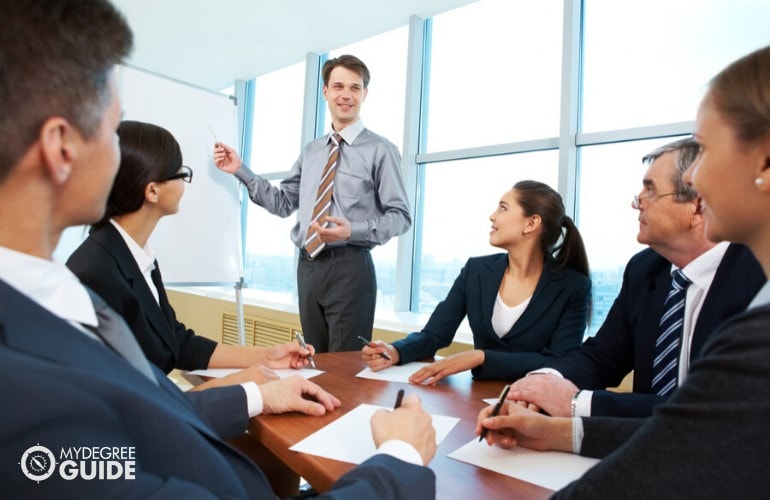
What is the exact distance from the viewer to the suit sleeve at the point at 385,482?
63 centimetres

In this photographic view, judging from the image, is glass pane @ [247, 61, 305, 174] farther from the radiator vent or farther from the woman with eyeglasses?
the woman with eyeglasses

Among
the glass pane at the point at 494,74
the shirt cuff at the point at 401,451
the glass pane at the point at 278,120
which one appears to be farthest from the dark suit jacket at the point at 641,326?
the glass pane at the point at 278,120

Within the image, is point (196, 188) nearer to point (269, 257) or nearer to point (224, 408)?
point (224, 408)

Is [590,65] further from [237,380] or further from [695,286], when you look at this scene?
[237,380]

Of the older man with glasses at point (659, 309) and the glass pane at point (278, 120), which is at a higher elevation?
the glass pane at point (278, 120)

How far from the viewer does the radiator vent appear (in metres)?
3.96

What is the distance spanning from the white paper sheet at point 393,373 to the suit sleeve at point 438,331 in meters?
0.05

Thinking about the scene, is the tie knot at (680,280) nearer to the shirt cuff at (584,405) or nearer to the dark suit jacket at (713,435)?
the shirt cuff at (584,405)

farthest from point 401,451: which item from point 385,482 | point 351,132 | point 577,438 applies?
point 351,132

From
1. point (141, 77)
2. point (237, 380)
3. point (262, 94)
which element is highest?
point (262, 94)

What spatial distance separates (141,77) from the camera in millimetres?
2643

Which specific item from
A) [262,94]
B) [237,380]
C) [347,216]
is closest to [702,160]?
[237,380]

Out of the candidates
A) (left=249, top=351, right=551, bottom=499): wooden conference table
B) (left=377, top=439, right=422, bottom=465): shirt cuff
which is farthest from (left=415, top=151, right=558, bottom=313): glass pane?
(left=377, top=439, right=422, bottom=465): shirt cuff

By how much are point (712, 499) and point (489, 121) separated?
10.2 ft
